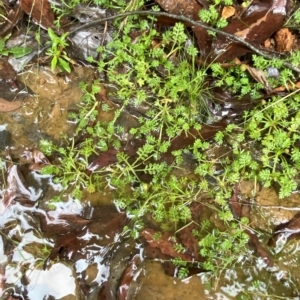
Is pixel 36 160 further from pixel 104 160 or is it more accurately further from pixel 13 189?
pixel 104 160

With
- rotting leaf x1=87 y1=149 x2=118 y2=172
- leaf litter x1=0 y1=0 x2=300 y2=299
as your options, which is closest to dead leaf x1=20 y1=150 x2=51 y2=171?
leaf litter x1=0 y1=0 x2=300 y2=299

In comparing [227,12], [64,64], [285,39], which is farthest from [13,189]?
[285,39]

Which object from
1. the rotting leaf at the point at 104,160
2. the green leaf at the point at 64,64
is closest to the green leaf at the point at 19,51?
the green leaf at the point at 64,64

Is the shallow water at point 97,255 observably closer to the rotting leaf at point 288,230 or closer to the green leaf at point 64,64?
the rotting leaf at point 288,230

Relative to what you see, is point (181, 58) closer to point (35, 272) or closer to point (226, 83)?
point (226, 83)

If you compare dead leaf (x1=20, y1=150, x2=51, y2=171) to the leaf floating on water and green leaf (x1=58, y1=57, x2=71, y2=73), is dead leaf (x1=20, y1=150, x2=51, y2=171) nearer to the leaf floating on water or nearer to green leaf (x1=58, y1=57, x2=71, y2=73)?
the leaf floating on water

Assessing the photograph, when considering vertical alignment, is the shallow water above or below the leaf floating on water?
below
